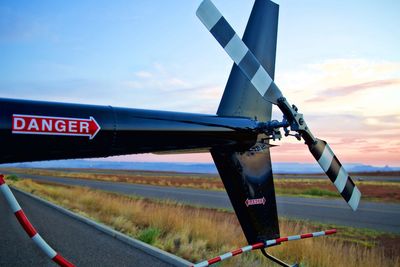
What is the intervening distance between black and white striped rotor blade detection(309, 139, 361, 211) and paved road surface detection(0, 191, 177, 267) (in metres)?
4.45

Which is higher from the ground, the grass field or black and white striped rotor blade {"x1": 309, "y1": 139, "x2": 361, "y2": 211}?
black and white striped rotor blade {"x1": 309, "y1": 139, "x2": 361, "y2": 211}

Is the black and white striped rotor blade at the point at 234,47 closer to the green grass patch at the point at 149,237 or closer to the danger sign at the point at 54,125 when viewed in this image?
the danger sign at the point at 54,125

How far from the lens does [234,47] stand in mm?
3881

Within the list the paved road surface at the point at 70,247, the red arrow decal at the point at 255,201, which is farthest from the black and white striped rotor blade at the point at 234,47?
the paved road surface at the point at 70,247

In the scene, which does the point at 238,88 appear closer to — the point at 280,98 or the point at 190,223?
the point at 280,98

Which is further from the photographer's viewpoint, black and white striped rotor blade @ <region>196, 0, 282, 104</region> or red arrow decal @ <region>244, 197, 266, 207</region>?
red arrow decal @ <region>244, 197, 266, 207</region>

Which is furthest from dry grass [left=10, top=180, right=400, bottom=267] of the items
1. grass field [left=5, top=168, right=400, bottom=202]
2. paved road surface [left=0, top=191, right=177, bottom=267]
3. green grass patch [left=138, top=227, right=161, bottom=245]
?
grass field [left=5, top=168, right=400, bottom=202]

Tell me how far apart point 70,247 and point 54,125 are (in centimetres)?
664

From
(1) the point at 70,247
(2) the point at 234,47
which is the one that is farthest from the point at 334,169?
(1) the point at 70,247

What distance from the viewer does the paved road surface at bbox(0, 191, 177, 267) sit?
7.59 metres

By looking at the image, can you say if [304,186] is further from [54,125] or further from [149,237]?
[54,125]

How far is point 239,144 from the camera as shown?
4652 mm

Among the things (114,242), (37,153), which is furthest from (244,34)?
(114,242)

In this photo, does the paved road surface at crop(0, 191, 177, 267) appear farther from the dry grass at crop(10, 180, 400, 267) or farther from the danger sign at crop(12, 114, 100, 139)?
the danger sign at crop(12, 114, 100, 139)
